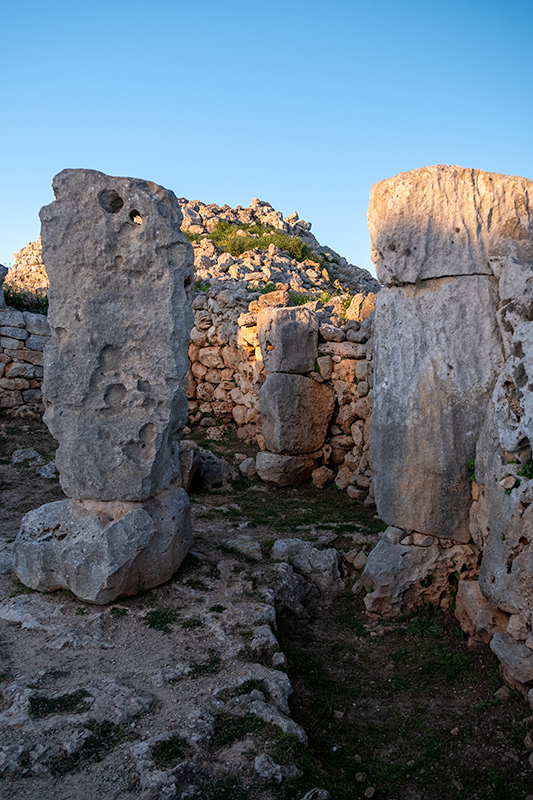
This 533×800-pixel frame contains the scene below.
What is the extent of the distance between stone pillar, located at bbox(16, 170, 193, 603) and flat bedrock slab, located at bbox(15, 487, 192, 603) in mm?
11

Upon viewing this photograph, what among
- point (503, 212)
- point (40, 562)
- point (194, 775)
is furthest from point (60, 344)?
point (503, 212)

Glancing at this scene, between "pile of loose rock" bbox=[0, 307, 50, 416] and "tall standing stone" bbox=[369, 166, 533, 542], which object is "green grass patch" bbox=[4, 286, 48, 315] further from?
"tall standing stone" bbox=[369, 166, 533, 542]

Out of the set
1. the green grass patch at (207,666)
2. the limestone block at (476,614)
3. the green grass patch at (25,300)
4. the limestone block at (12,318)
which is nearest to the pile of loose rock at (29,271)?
the green grass patch at (25,300)

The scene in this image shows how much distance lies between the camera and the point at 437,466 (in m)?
4.56

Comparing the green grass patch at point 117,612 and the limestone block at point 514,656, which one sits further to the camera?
the green grass patch at point 117,612

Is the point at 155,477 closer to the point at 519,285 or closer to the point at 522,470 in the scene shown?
the point at 522,470

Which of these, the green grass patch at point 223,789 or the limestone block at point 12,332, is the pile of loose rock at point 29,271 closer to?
the limestone block at point 12,332

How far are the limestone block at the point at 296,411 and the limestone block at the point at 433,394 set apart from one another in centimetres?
347

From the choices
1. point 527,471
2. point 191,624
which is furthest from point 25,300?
point 527,471

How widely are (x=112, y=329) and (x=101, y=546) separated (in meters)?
1.66

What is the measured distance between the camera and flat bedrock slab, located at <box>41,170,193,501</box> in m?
4.71

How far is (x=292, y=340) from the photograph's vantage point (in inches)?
334

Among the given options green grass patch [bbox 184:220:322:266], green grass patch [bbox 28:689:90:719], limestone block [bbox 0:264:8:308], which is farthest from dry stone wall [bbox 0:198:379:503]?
green grass patch [bbox 28:689:90:719]

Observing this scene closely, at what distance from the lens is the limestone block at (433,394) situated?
4.40m
